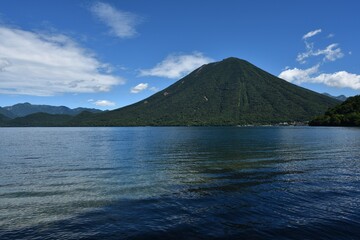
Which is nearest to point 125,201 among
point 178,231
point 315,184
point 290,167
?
point 178,231

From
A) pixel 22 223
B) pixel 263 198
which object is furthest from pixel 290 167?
pixel 22 223

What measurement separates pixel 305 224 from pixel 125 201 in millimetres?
13574

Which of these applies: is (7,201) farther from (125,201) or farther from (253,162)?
(253,162)

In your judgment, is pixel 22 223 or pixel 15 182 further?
pixel 15 182

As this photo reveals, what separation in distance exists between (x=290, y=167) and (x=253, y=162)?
20.3 feet

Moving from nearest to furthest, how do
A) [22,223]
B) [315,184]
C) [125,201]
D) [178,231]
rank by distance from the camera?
[178,231], [22,223], [125,201], [315,184]

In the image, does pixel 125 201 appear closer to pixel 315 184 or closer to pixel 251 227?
pixel 251 227

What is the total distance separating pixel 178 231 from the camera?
18141 mm

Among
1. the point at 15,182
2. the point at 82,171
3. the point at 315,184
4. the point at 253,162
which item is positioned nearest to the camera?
the point at 315,184

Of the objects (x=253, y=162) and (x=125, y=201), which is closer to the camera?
(x=125, y=201)

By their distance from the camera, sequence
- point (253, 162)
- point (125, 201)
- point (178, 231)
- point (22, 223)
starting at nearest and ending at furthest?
point (178, 231) → point (22, 223) → point (125, 201) → point (253, 162)

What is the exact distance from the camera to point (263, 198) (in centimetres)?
2536

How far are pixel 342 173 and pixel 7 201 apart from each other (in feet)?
116

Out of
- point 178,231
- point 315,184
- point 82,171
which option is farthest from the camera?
point 82,171
